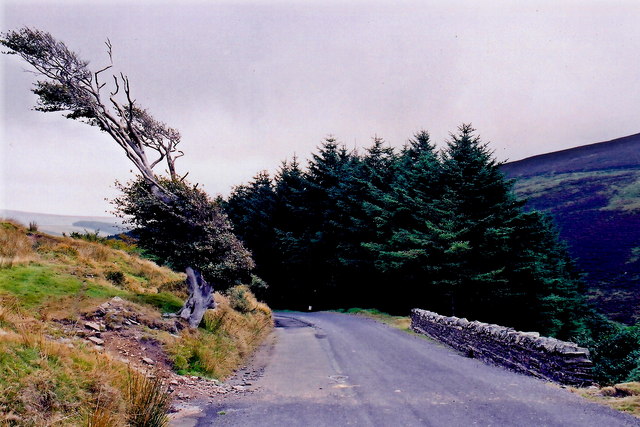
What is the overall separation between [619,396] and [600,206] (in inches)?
2994

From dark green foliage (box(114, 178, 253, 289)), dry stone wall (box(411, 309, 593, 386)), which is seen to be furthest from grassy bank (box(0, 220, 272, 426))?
dry stone wall (box(411, 309, 593, 386))

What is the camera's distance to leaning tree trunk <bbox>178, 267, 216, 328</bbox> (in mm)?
11211

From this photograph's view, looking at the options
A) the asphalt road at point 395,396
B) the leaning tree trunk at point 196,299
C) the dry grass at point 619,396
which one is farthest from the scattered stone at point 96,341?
the dry grass at point 619,396

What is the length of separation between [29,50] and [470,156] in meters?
23.3

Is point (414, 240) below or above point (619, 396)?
above

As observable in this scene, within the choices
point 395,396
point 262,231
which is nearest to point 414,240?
point 395,396

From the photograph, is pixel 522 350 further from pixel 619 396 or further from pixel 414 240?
pixel 414 240

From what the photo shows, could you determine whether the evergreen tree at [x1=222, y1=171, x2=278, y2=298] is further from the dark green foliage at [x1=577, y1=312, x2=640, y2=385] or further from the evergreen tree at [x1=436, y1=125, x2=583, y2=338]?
the dark green foliage at [x1=577, y1=312, x2=640, y2=385]

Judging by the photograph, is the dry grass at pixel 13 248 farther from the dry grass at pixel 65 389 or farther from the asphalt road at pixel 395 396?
the asphalt road at pixel 395 396

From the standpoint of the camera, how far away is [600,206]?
219 ft

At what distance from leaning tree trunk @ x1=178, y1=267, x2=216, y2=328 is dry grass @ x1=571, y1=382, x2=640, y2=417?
979 centimetres

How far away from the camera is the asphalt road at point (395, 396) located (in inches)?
232

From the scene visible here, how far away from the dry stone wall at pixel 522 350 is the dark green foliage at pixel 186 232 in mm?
7526

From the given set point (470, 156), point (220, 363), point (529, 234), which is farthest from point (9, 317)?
point (529, 234)
